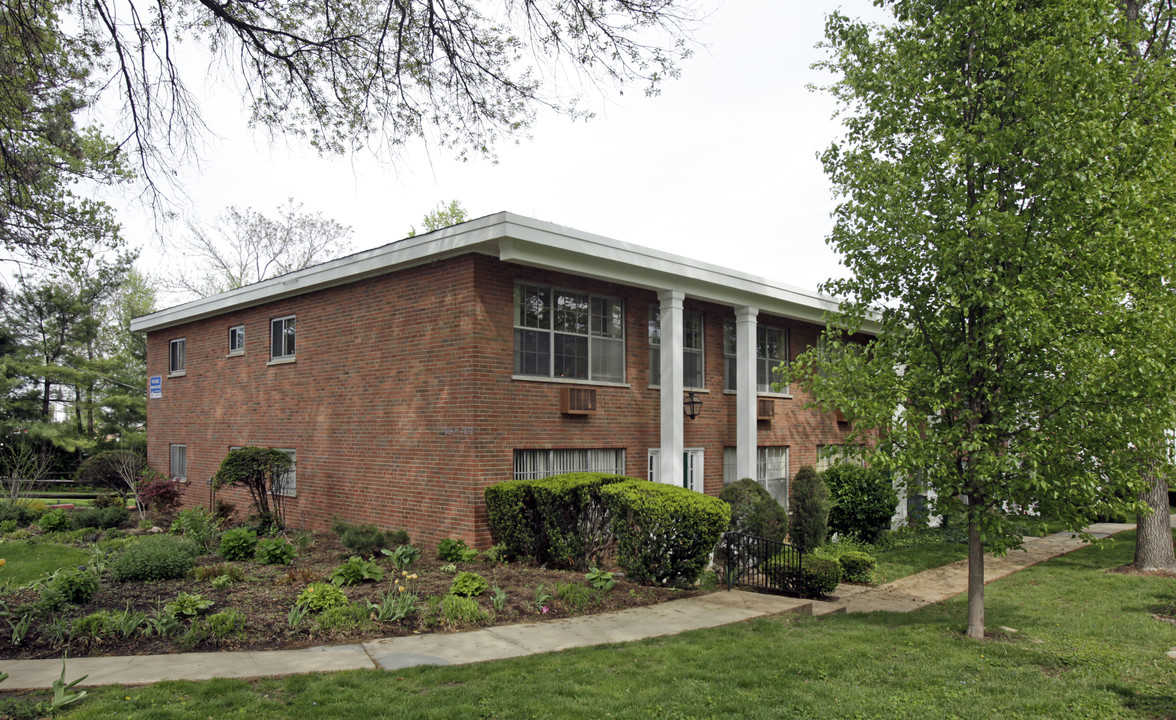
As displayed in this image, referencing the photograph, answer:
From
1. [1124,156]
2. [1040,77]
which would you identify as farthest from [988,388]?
[1040,77]

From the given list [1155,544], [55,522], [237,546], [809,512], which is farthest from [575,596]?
[55,522]

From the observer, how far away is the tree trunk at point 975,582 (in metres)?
7.95

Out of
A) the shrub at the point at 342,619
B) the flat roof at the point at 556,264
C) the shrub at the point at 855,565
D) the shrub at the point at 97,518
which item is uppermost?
the flat roof at the point at 556,264

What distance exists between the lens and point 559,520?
10281mm

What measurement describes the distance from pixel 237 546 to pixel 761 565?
301 inches

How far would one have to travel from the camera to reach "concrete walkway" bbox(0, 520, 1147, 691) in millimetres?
5891

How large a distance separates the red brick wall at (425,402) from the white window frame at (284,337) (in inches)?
7.9

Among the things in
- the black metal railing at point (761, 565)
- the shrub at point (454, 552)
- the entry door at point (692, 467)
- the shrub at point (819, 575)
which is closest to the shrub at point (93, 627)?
the shrub at point (454, 552)

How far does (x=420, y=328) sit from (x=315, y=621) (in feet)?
18.1

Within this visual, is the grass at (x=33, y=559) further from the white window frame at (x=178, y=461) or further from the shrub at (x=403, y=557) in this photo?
the white window frame at (x=178, y=461)

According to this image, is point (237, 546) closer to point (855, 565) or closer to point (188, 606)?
point (188, 606)

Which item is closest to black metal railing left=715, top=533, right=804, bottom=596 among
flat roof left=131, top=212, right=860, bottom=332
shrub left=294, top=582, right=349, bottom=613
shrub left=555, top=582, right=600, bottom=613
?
shrub left=555, top=582, right=600, bottom=613

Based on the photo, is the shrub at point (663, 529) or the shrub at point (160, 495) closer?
the shrub at point (663, 529)

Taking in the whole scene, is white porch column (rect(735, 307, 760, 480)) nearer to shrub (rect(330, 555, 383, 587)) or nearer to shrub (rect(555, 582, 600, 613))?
shrub (rect(555, 582, 600, 613))
